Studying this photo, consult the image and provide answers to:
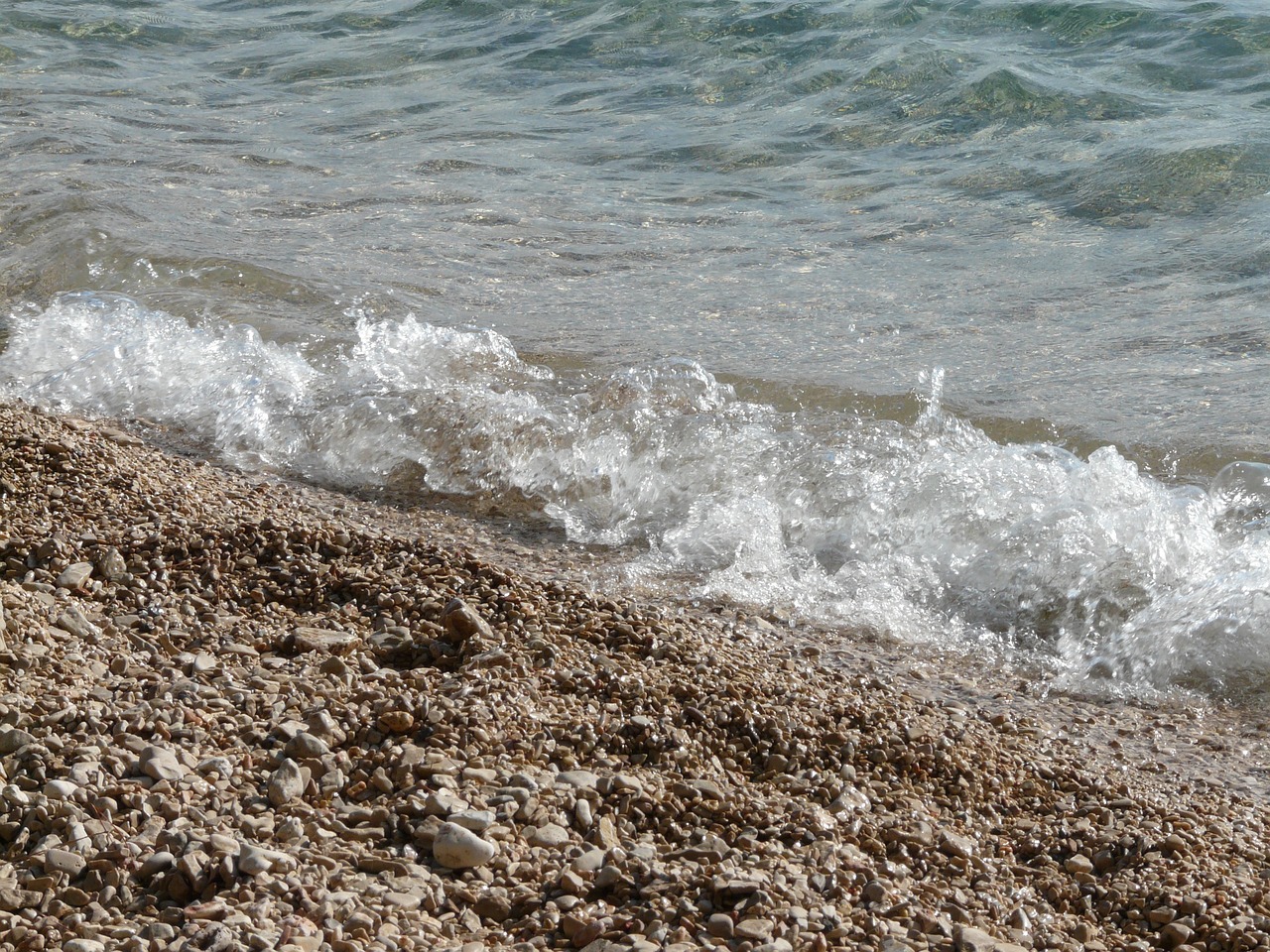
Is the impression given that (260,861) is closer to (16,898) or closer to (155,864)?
(155,864)

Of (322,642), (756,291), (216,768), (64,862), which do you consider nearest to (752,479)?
(322,642)

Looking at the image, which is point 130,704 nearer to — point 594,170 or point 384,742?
point 384,742

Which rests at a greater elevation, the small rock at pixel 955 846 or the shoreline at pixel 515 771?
the shoreline at pixel 515 771

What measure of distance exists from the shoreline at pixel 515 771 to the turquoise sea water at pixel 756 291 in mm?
688

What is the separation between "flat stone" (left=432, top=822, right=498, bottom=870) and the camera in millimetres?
2232

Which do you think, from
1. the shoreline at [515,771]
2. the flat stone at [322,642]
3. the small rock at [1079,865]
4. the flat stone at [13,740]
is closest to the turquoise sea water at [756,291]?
the shoreline at [515,771]

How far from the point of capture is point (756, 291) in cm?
623

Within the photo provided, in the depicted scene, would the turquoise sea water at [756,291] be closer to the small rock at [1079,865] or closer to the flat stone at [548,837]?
the small rock at [1079,865]

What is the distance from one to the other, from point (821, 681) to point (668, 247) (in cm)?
413

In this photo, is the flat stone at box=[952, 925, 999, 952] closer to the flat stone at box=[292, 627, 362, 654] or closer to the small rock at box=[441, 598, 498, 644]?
the small rock at box=[441, 598, 498, 644]

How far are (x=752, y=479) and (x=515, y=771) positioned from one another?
2112mm

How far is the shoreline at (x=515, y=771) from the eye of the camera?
212 cm

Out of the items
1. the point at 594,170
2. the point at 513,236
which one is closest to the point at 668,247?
the point at 513,236

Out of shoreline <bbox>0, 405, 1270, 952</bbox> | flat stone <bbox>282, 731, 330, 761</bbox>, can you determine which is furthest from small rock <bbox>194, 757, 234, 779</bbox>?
flat stone <bbox>282, 731, 330, 761</bbox>
